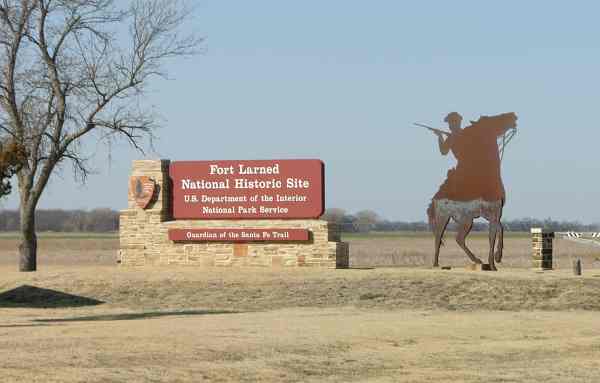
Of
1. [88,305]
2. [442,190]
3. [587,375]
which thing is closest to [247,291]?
[88,305]

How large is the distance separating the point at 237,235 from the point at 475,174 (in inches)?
346

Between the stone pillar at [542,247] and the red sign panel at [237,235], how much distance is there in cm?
894

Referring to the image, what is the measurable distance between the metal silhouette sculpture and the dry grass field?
260 cm

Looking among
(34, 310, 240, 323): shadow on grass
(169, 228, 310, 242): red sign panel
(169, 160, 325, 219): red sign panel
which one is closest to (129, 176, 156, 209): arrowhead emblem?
(169, 160, 325, 219): red sign panel

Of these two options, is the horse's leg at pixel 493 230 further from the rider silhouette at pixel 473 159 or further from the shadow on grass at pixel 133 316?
the shadow on grass at pixel 133 316

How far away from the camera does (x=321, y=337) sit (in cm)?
2758

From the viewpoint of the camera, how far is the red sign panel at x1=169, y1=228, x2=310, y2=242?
44.5 m

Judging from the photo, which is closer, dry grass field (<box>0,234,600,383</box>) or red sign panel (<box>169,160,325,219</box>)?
dry grass field (<box>0,234,600,383</box>)

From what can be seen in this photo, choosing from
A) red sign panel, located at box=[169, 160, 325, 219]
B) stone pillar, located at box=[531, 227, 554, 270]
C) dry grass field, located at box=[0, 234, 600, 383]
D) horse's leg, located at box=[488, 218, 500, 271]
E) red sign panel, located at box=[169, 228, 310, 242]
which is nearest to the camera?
dry grass field, located at box=[0, 234, 600, 383]

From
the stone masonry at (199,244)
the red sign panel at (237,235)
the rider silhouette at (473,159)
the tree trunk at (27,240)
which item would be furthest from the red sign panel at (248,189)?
the tree trunk at (27,240)

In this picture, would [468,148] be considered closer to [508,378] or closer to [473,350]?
[473,350]

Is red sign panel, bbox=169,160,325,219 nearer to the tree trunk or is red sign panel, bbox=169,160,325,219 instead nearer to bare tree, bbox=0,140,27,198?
the tree trunk

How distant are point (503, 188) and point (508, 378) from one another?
2411 centimetres

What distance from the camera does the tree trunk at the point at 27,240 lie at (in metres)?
49.1
